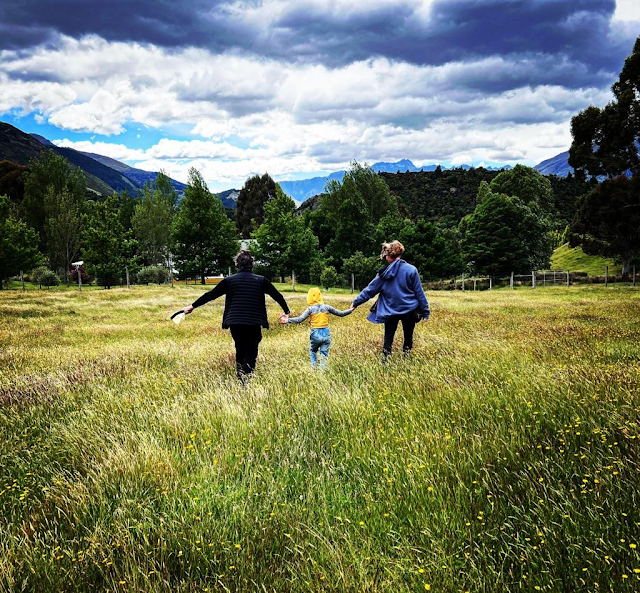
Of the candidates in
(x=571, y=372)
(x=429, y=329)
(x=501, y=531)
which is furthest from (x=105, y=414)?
(x=429, y=329)

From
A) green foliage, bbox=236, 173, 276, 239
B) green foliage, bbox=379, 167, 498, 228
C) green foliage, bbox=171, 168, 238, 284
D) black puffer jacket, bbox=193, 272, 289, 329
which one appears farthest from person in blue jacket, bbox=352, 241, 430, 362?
green foliage, bbox=236, 173, 276, 239

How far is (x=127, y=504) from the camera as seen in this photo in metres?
3.28

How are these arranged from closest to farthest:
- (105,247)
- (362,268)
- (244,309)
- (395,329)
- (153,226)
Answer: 1. (244,309)
2. (395,329)
3. (105,247)
4. (362,268)
5. (153,226)

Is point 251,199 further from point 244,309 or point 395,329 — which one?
point 244,309

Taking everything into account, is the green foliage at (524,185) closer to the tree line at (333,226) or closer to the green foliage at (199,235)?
the tree line at (333,226)

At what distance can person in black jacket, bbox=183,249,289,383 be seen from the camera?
6730 millimetres

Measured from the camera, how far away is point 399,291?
761 centimetres

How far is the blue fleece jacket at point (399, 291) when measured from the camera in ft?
24.8

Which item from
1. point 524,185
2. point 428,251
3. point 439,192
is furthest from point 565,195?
point 428,251

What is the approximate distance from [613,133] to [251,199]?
10357 cm

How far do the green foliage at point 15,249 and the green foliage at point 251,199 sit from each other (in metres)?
73.8

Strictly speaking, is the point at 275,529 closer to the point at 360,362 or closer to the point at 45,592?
the point at 45,592

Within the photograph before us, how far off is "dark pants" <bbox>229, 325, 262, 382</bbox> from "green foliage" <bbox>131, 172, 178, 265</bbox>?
57.7 metres

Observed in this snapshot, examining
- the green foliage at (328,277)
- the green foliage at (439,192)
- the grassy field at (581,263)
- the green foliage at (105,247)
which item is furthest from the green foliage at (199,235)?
the green foliage at (439,192)
